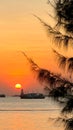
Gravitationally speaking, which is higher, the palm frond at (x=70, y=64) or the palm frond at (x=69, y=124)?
the palm frond at (x=70, y=64)

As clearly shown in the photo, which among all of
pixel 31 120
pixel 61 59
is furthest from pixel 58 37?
pixel 31 120

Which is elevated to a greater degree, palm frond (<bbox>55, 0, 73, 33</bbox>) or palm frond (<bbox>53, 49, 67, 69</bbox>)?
palm frond (<bbox>55, 0, 73, 33</bbox>)

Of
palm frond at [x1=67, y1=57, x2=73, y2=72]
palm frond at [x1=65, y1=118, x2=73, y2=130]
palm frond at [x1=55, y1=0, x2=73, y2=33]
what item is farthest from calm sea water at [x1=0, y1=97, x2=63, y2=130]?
palm frond at [x1=55, y1=0, x2=73, y2=33]

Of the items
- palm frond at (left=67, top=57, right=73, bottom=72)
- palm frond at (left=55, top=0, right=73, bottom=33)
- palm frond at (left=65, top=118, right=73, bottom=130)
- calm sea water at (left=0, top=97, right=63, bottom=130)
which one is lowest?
calm sea water at (left=0, top=97, right=63, bottom=130)

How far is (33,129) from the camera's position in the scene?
2047 inches

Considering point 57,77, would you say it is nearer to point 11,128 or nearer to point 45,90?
point 45,90

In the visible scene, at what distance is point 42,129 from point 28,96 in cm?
14607

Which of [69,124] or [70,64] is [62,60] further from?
[69,124]

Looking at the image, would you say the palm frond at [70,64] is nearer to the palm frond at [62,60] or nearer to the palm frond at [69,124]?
the palm frond at [62,60]

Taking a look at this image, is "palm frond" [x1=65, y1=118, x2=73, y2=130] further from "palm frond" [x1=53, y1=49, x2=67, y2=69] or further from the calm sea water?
"palm frond" [x1=53, y1=49, x2=67, y2=69]

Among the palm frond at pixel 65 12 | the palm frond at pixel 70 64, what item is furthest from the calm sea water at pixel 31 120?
the palm frond at pixel 65 12

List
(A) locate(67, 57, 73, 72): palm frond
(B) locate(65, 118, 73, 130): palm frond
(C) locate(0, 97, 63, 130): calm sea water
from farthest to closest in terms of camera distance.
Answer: (C) locate(0, 97, 63, 130): calm sea water < (A) locate(67, 57, 73, 72): palm frond < (B) locate(65, 118, 73, 130): palm frond

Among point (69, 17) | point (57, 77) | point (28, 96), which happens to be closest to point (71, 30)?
point (69, 17)

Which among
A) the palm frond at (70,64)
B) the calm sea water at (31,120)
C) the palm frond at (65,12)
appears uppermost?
the palm frond at (65,12)
